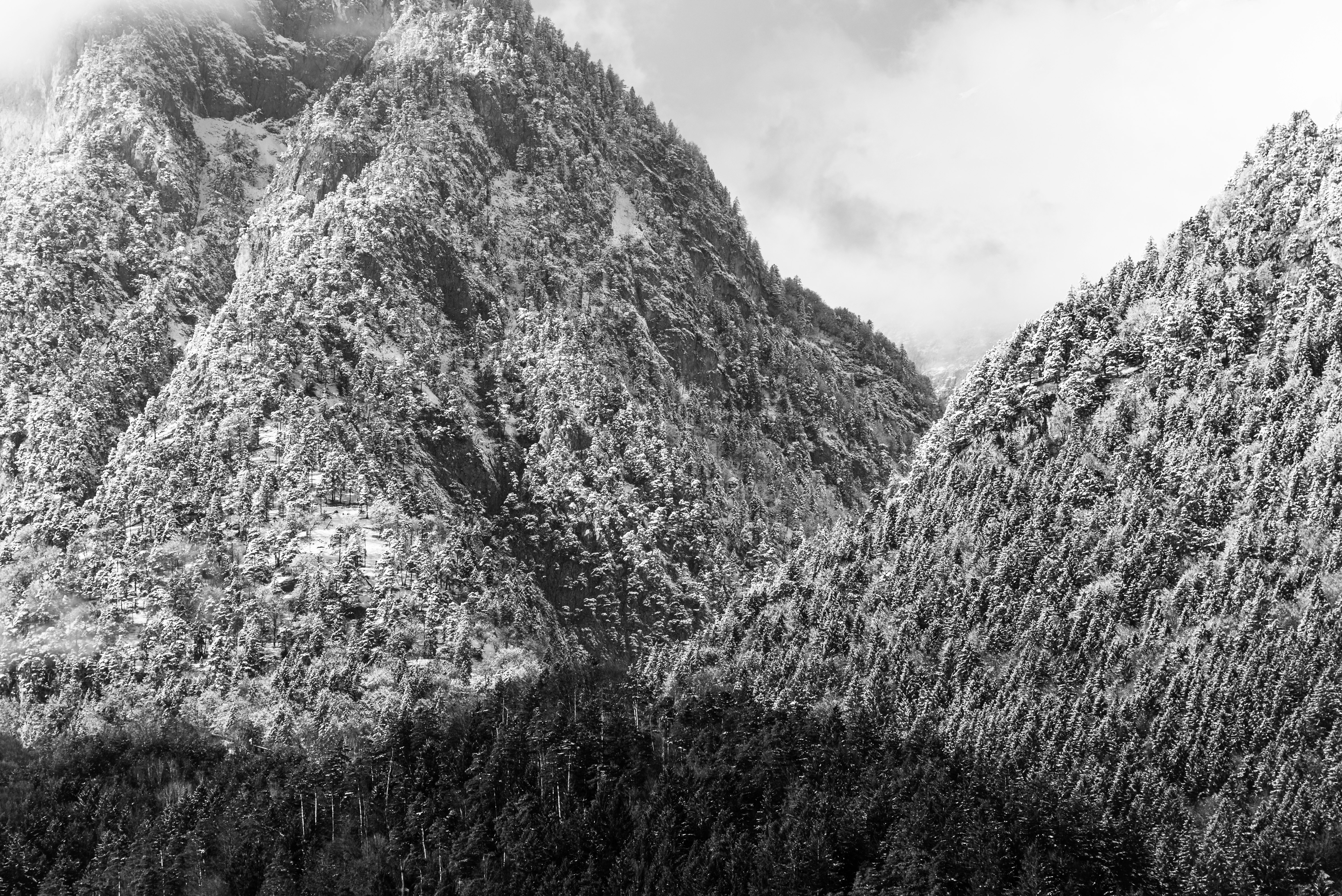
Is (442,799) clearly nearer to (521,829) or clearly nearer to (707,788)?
(521,829)

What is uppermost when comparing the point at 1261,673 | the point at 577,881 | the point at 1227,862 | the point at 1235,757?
the point at 1261,673

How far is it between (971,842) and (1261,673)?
189ft

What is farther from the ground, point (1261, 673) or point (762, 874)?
point (1261, 673)

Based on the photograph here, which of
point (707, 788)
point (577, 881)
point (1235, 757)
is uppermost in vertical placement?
point (1235, 757)

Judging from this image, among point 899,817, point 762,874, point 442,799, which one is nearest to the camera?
point 762,874

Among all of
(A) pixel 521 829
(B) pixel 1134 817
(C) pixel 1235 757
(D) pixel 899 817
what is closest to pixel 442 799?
(A) pixel 521 829

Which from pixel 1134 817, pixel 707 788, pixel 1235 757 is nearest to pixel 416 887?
pixel 707 788

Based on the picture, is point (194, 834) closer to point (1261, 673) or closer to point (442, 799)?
point (442, 799)

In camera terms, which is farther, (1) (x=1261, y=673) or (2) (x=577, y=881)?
(1) (x=1261, y=673)

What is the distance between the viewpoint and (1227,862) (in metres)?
176

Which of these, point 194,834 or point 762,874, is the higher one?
point 762,874

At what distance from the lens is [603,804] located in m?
194

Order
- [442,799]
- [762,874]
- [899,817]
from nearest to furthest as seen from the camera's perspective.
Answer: [762,874], [899,817], [442,799]

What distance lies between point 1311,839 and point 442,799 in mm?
116977
